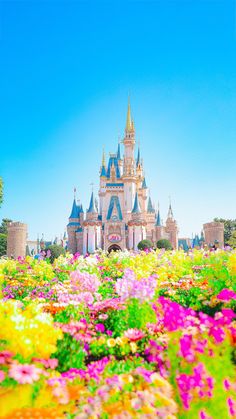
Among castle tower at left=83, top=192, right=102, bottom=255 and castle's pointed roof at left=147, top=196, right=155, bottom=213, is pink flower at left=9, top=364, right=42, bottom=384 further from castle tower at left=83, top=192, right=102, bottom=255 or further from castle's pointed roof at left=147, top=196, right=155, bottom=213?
castle's pointed roof at left=147, top=196, right=155, bottom=213

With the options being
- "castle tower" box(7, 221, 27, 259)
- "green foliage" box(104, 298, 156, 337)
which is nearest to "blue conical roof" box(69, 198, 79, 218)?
"castle tower" box(7, 221, 27, 259)

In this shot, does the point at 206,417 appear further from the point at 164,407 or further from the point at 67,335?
the point at 67,335

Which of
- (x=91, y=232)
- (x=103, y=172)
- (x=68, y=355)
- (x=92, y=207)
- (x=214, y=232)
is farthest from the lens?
(x=103, y=172)

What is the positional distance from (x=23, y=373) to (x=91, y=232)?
53737mm

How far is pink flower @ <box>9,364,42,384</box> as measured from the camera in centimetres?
259

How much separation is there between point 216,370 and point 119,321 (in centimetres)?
253

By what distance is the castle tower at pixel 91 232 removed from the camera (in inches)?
2184

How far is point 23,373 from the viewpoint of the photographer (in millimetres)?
2676

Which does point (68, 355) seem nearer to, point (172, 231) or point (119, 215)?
point (119, 215)

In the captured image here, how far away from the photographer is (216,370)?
286 centimetres

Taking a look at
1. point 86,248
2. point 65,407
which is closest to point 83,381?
point 65,407

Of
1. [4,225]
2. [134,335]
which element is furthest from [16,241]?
[4,225]

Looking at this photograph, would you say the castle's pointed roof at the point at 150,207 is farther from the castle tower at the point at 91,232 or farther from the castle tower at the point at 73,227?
the castle tower at the point at 91,232

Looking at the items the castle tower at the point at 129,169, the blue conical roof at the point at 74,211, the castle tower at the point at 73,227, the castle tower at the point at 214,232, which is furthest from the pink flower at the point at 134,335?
the blue conical roof at the point at 74,211
